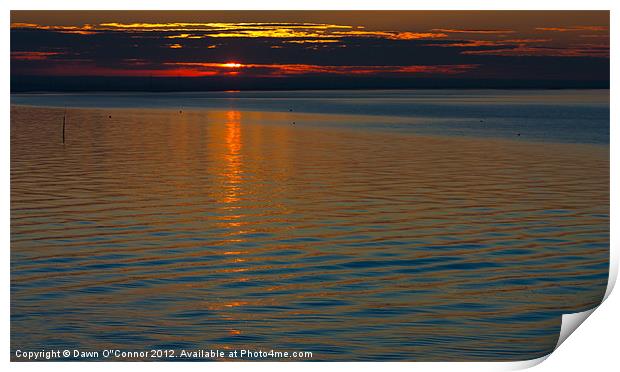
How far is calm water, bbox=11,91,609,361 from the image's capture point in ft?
50.5

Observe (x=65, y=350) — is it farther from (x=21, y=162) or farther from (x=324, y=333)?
(x=21, y=162)

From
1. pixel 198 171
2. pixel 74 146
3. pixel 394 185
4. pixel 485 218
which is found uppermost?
pixel 74 146

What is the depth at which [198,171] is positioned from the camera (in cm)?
3697

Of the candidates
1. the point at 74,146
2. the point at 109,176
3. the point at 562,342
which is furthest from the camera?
the point at 74,146

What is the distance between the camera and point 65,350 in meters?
14.3

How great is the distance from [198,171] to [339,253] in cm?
1720

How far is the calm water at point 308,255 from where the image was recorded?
15398 mm

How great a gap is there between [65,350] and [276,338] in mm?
2889

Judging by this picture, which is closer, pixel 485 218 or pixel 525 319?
pixel 525 319

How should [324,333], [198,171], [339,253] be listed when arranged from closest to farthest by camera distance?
[324,333]
[339,253]
[198,171]

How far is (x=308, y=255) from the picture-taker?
20344 millimetres

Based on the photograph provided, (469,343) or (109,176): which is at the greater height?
(109,176)

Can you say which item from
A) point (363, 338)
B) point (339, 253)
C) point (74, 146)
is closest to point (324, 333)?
point (363, 338)

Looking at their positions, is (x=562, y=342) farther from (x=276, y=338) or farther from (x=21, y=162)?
(x=21, y=162)
